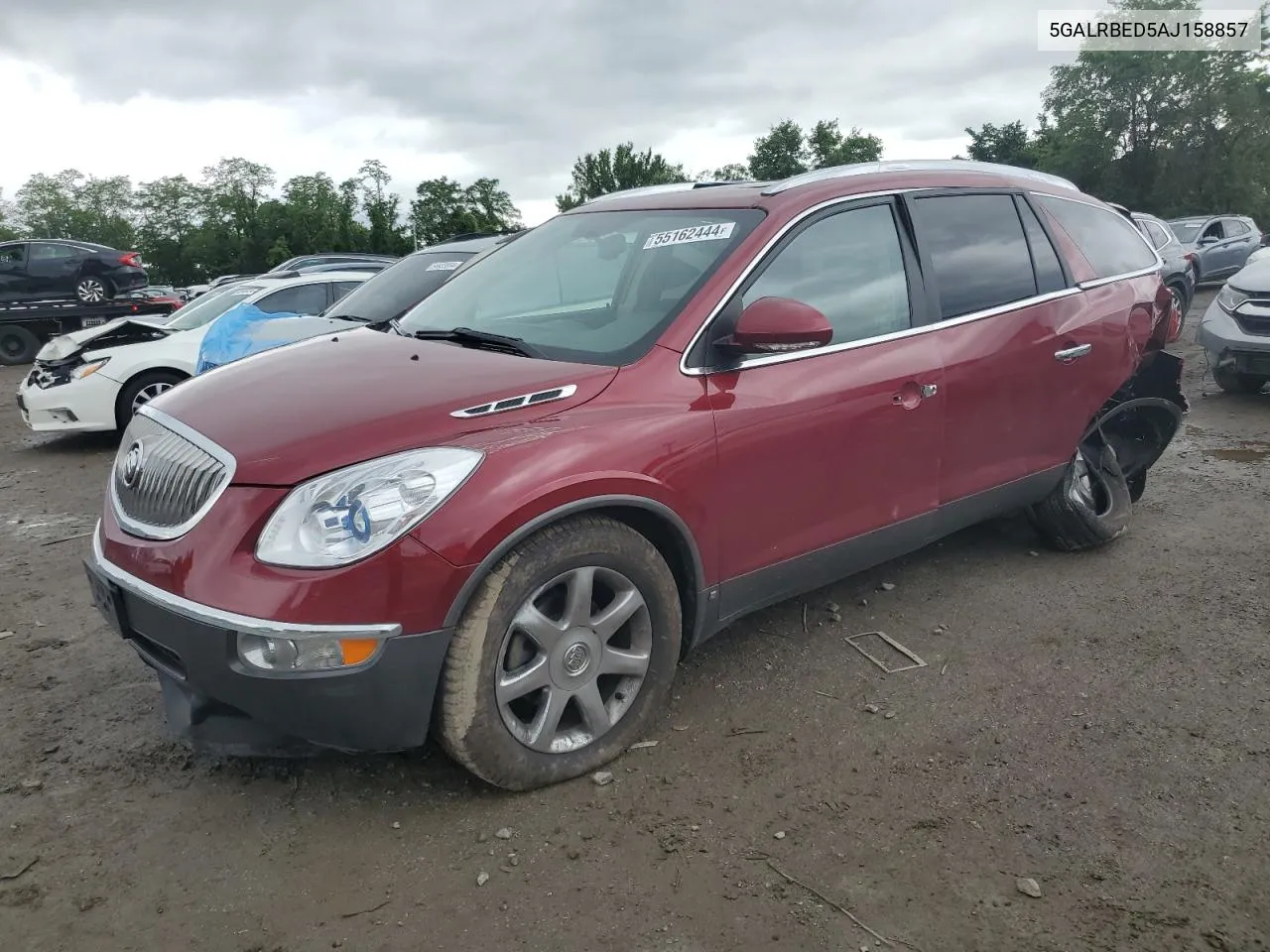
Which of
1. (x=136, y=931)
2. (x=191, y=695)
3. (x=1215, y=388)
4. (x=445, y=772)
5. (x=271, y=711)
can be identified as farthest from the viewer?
(x=1215, y=388)

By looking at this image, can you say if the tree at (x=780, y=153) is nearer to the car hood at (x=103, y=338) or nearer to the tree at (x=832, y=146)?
the tree at (x=832, y=146)

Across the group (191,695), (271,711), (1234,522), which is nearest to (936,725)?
(271,711)

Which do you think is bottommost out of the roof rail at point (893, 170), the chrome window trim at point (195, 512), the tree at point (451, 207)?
the chrome window trim at point (195, 512)

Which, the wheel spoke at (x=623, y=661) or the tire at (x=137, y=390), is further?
the tire at (x=137, y=390)

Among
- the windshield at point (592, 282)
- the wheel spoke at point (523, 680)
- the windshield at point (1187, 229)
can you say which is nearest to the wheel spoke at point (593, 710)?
the wheel spoke at point (523, 680)

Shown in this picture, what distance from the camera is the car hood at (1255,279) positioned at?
777 centimetres

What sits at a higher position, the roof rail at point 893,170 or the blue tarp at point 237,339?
the roof rail at point 893,170

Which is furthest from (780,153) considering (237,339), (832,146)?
(237,339)

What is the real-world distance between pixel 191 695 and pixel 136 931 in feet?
1.92

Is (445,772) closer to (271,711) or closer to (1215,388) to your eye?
(271,711)

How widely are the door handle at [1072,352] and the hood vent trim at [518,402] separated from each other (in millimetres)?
2358

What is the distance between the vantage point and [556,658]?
2.70m

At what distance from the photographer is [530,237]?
4145mm

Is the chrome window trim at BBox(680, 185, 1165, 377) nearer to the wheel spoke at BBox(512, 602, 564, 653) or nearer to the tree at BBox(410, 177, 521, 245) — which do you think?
the wheel spoke at BBox(512, 602, 564, 653)
